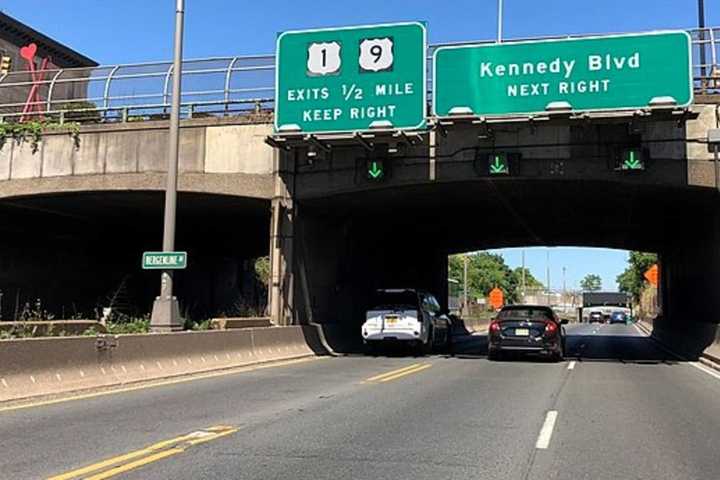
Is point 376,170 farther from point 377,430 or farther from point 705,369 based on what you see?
point 377,430

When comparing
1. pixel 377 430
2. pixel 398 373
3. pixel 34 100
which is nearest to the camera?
pixel 377 430

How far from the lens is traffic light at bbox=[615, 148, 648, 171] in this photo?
1930 cm

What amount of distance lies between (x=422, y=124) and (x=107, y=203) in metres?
13.1

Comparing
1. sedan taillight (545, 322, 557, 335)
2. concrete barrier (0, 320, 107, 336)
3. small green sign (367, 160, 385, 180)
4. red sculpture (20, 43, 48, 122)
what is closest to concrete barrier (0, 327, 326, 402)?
concrete barrier (0, 320, 107, 336)

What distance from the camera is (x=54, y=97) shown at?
25547mm

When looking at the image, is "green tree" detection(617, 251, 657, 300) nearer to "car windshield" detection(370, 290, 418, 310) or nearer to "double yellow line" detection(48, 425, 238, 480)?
"car windshield" detection(370, 290, 418, 310)

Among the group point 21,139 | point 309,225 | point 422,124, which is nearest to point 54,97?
point 21,139

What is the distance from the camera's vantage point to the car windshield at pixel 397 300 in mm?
22844

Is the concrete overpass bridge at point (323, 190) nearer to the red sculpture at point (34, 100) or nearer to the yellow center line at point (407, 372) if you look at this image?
the red sculpture at point (34, 100)

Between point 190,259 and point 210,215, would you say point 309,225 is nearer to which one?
point 210,215

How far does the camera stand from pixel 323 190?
22.4 metres

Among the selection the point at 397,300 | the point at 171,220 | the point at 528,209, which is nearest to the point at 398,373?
the point at 171,220

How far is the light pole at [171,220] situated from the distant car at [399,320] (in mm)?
7782

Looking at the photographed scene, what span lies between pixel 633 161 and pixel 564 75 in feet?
10.1
